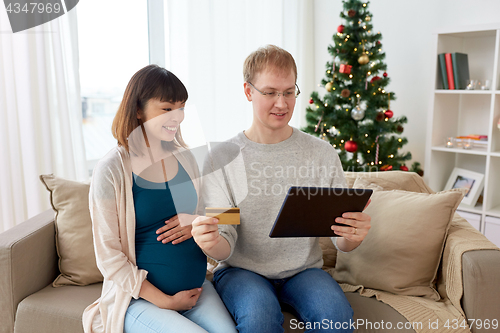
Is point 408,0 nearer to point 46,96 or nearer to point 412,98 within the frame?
point 412,98

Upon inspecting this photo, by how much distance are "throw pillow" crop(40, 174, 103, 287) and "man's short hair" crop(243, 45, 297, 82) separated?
86 cm

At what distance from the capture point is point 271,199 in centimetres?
139

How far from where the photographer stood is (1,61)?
1.93 m

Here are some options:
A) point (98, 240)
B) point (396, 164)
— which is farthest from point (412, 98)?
point (98, 240)

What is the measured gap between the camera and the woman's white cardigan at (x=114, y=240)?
1195mm

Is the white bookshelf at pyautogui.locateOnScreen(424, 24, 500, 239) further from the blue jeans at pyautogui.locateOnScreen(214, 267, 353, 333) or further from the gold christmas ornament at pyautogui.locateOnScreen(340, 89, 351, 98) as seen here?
the blue jeans at pyautogui.locateOnScreen(214, 267, 353, 333)

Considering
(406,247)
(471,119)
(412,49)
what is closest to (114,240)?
(406,247)

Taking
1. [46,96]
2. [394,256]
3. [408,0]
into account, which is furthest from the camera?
[408,0]

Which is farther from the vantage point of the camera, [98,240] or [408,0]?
[408,0]

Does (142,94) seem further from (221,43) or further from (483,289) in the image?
(221,43)

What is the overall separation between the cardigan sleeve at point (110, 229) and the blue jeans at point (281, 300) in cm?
30

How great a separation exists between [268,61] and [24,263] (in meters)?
1.12

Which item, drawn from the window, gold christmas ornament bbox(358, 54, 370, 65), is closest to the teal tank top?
the window

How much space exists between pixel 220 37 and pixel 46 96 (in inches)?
54.5
